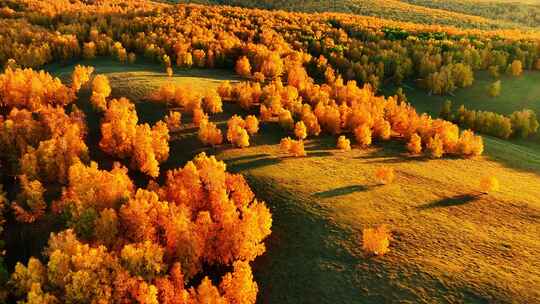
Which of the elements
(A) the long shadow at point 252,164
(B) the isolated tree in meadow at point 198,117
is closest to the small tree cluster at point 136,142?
(B) the isolated tree in meadow at point 198,117

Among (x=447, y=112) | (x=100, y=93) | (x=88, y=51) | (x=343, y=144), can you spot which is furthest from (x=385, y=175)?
(x=88, y=51)

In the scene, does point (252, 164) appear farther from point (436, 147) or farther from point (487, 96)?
point (487, 96)

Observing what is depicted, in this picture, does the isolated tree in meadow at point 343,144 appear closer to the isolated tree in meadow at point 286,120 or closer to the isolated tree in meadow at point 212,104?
the isolated tree in meadow at point 286,120

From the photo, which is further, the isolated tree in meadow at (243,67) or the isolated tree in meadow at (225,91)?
the isolated tree in meadow at (243,67)

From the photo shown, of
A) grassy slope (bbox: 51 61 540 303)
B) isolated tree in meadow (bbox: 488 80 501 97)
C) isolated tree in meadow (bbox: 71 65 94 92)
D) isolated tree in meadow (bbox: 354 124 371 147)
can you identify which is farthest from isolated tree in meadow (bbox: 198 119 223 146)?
isolated tree in meadow (bbox: 488 80 501 97)

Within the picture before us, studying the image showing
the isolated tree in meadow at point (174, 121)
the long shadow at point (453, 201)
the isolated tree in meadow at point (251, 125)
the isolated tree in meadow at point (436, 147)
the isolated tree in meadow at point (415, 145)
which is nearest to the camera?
the long shadow at point (453, 201)

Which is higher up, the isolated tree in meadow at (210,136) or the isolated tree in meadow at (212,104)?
the isolated tree in meadow at (212,104)

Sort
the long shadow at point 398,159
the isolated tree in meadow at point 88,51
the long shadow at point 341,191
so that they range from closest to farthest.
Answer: the long shadow at point 341,191
the long shadow at point 398,159
the isolated tree in meadow at point 88,51

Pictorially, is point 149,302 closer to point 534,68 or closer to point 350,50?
point 350,50

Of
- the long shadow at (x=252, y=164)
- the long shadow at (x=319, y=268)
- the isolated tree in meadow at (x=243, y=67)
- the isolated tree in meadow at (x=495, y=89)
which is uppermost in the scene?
the isolated tree in meadow at (x=243, y=67)
